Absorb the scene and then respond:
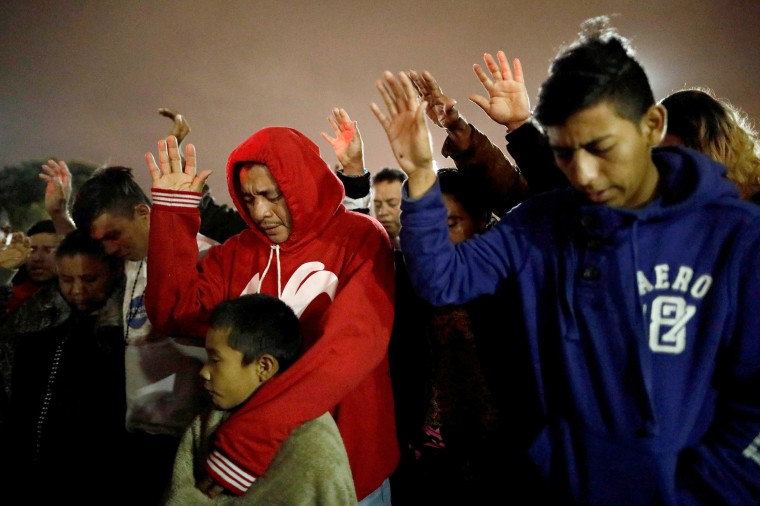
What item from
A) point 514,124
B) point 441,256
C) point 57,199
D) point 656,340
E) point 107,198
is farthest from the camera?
point 57,199

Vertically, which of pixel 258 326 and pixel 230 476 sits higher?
pixel 258 326

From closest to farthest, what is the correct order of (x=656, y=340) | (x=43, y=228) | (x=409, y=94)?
(x=656, y=340)
(x=409, y=94)
(x=43, y=228)

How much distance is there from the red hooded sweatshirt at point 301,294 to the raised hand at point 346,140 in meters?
0.64

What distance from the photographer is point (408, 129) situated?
121 centimetres

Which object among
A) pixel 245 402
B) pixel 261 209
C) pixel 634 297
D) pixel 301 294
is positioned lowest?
pixel 245 402

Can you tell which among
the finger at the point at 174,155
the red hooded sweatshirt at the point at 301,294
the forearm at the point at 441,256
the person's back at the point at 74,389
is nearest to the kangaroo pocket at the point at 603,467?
the forearm at the point at 441,256

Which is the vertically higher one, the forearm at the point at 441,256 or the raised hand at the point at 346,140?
the raised hand at the point at 346,140

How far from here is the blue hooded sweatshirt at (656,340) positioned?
0.94 metres

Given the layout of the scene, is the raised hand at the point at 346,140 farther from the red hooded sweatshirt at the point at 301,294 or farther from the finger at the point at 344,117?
the red hooded sweatshirt at the point at 301,294

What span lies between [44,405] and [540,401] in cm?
205

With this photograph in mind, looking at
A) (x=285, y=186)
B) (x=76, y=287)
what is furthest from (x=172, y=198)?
(x=76, y=287)

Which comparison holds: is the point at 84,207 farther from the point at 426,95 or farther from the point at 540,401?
the point at 540,401

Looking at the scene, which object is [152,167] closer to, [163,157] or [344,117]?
[163,157]

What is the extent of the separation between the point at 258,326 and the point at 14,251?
1987 mm
